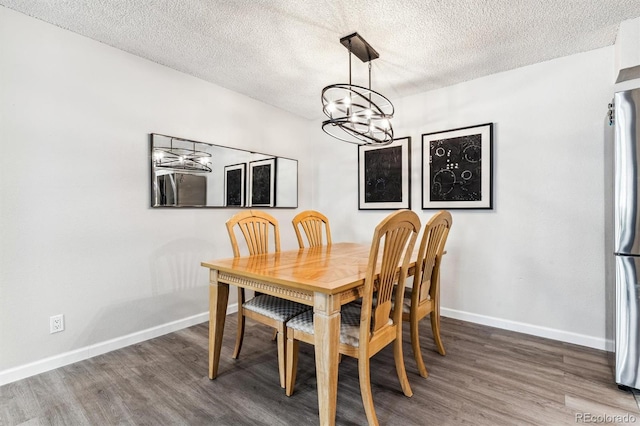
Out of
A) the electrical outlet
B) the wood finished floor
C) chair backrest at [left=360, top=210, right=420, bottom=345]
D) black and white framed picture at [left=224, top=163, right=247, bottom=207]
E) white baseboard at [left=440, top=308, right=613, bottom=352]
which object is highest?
black and white framed picture at [left=224, top=163, right=247, bottom=207]

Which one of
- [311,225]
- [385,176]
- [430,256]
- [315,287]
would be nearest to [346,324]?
[315,287]

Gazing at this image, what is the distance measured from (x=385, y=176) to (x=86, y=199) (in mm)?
2913

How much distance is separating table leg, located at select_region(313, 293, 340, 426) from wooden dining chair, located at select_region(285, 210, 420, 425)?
0.15m

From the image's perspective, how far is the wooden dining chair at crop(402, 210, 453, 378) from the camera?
1.86 meters

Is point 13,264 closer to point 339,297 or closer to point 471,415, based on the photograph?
point 339,297

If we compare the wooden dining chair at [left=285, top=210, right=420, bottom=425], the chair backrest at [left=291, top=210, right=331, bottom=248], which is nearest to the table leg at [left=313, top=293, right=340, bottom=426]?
the wooden dining chair at [left=285, top=210, right=420, bottom=425]

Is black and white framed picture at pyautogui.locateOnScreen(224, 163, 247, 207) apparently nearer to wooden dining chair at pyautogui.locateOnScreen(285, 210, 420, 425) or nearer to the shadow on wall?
the shadow on wall

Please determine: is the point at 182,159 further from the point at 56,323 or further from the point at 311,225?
the point at 56,323

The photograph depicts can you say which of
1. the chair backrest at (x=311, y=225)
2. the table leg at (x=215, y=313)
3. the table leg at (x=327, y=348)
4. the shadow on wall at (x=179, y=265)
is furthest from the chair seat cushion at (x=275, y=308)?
the shadow on wall at (x=179, y=265)

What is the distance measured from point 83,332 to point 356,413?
2095 millimetres

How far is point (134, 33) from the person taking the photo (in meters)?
2.22

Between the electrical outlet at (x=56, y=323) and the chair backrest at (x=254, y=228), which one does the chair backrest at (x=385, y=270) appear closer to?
the chair backrest at (x=254, y=228)

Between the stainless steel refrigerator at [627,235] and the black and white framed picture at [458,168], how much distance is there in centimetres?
103

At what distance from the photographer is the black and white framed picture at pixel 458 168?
2867 millimetres
